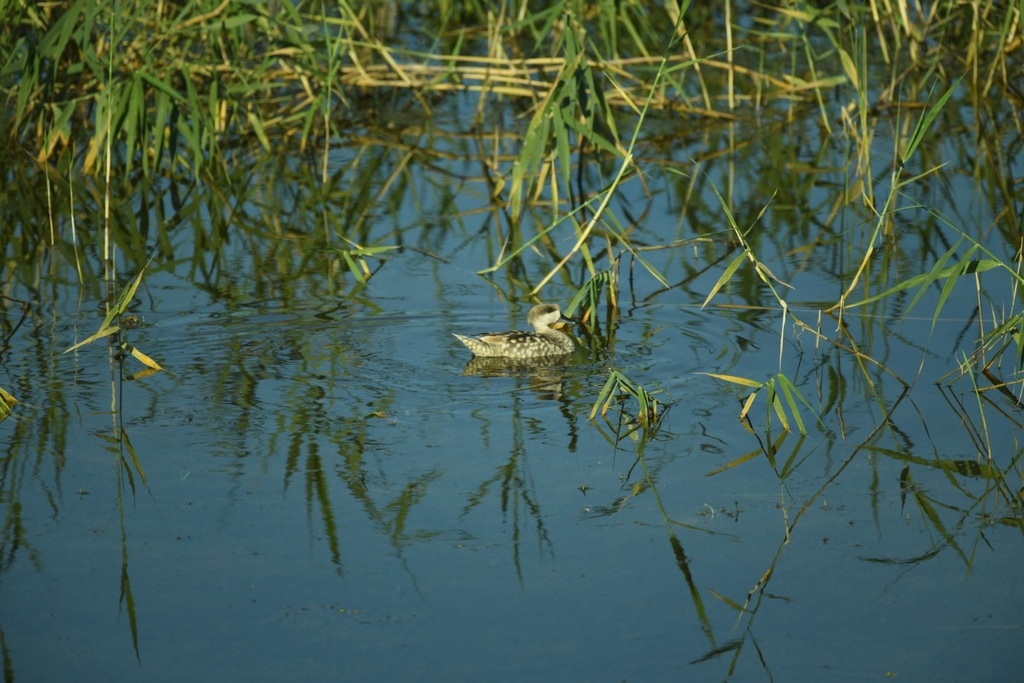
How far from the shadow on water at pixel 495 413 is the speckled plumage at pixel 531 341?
94 millimetres

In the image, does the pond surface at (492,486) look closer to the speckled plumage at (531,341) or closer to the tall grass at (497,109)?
the speckled plumage at (531,341)

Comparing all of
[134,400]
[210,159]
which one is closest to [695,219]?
[210,159]

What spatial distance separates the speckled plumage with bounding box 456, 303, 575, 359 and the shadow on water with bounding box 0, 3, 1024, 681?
94 mm

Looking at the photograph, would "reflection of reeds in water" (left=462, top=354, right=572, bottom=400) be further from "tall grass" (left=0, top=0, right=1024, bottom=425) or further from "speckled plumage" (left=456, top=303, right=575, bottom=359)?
"tall grass" (left=0, top=0, right=1024, bottom=425)

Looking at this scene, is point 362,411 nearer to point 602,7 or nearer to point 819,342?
point 819,342

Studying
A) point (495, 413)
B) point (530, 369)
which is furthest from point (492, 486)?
point (530, 369)

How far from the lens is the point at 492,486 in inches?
240

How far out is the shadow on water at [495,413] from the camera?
495 centimetres

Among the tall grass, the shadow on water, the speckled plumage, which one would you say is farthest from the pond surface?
the tall grass

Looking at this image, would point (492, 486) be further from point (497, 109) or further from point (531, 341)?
point (497, 109)

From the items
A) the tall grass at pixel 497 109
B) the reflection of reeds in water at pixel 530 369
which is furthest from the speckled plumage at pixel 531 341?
the tall grass at pixel 497 109

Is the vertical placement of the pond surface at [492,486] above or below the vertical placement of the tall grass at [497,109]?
below

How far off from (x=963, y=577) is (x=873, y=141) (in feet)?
26.1

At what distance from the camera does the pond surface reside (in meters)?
4.85
